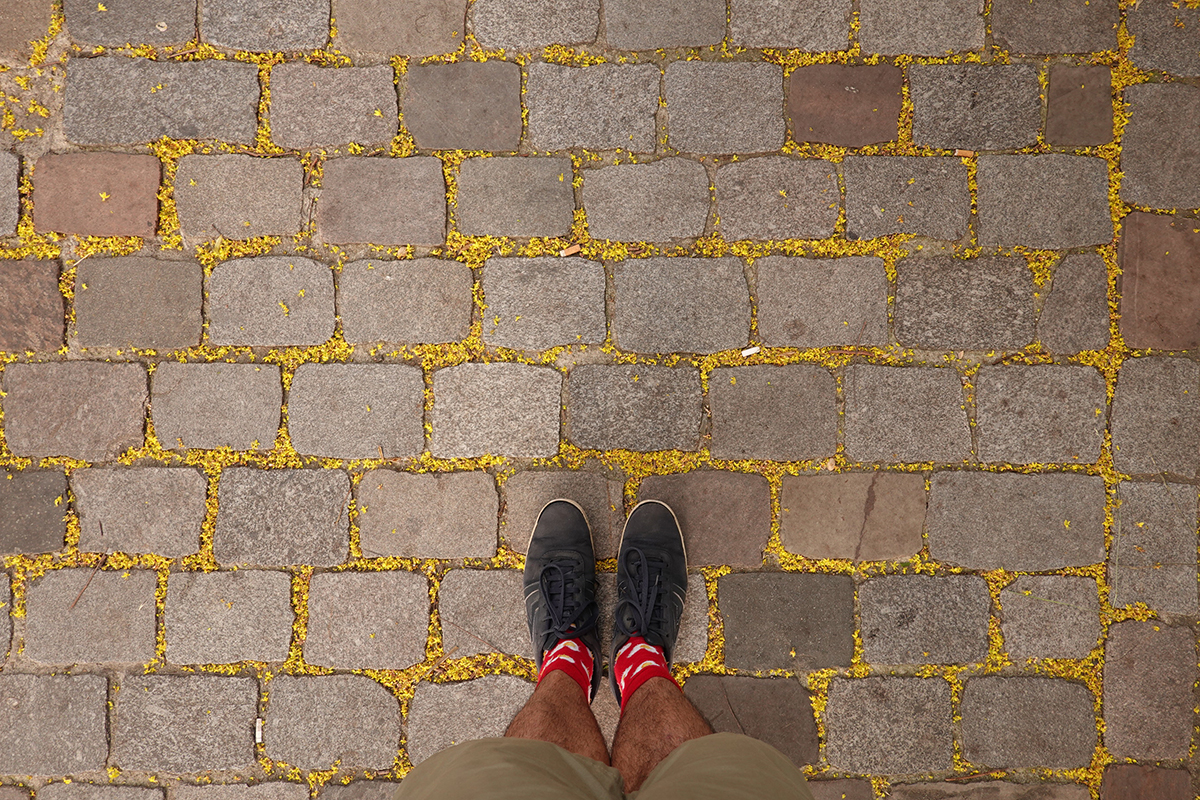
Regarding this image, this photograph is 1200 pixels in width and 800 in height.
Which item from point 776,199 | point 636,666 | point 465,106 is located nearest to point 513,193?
point 465,106

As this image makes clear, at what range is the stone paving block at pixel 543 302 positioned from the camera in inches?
100

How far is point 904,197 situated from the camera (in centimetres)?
255

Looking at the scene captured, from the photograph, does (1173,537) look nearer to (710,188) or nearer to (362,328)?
(710,188)

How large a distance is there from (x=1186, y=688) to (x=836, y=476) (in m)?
1.61

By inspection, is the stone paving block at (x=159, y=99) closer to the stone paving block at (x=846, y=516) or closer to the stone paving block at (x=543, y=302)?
the stone paving block at (x=543, y=302)

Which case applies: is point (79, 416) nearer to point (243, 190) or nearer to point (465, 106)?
point (243, 190)

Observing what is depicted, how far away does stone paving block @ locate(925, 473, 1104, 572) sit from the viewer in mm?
2545

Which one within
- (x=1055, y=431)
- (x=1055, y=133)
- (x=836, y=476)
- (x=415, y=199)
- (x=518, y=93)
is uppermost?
(x=518, y=93)

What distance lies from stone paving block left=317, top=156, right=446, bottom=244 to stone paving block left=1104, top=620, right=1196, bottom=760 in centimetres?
316

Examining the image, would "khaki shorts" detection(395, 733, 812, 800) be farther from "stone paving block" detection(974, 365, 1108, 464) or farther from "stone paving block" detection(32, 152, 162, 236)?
"stone paving block" detection(32, 152, 162, 236)

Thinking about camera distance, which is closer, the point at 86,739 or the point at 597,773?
the point at 597,773

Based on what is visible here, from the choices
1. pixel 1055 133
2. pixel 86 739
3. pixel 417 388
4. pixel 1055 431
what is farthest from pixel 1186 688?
pixel 86 739

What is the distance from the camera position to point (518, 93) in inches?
100

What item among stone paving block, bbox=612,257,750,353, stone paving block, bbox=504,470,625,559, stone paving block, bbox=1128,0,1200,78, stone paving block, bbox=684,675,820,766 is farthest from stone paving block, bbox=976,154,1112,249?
stone paving block, bbox=684,675,820,766
